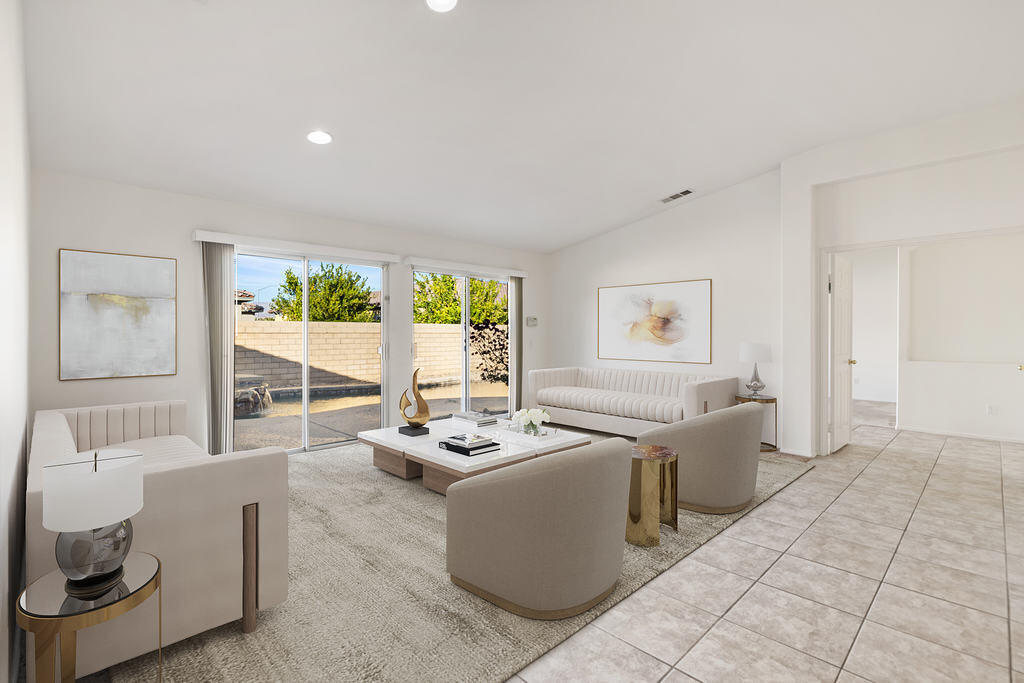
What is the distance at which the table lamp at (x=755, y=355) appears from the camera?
5.07 m

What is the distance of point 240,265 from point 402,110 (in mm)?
2518

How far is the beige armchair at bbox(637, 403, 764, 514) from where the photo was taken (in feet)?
10.6

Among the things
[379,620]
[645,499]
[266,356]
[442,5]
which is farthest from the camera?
[266,356]

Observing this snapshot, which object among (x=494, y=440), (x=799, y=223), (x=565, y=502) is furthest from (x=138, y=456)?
(x=799, y=223)

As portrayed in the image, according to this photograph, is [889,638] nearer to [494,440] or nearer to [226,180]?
[494,440]

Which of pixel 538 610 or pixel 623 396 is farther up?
pixel 623 396

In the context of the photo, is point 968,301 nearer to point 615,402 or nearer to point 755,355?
point 755,355

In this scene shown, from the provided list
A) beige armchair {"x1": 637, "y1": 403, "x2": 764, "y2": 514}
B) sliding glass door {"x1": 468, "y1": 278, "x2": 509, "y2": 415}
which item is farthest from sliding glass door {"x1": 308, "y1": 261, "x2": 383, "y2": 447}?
beige armchair {"x1": 637, "y1": 403, "x2": 764, "y2": 514}

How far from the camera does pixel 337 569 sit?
2539 millimetres

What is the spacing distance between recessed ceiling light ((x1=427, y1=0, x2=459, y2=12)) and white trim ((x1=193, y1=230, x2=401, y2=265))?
3122mm

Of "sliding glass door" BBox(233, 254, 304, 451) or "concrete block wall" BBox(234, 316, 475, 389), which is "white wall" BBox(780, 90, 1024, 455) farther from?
"sliding glass door" BBox(233, 254, 304, 451)

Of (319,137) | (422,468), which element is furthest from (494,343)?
(319,137)

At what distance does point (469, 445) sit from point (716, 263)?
403 cm

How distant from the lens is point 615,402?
223 inches
